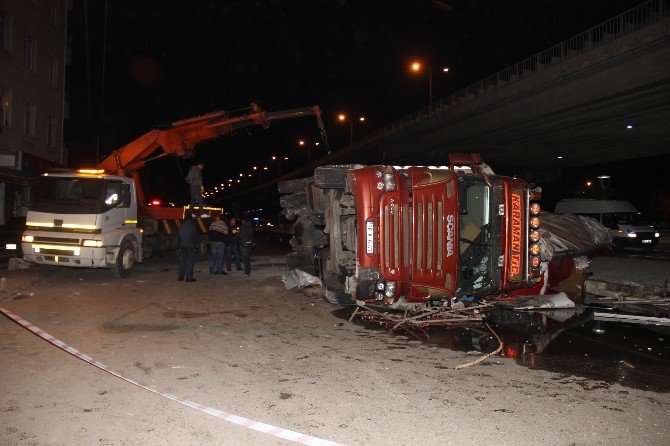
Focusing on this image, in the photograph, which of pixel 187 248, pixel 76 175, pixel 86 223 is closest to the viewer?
pixel 86 223

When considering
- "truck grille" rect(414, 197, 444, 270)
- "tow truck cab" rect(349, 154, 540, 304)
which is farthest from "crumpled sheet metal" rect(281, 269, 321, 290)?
"truck grille" rect(414, 197, 444, 270)

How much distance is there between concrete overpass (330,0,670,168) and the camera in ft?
72.8

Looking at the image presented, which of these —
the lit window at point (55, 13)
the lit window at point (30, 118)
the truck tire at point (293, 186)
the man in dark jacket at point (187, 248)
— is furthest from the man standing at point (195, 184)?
the lit window at point (55, 13)

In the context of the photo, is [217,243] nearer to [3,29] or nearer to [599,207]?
[599,207]

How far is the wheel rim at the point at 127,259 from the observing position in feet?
44.0

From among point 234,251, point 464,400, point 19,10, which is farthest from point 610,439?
point 19,10

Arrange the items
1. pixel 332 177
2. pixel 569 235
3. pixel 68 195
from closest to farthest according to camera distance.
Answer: pixel 332 177 < pixel 569 235 < pixel 68 195

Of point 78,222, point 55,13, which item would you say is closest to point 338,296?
point 78,222

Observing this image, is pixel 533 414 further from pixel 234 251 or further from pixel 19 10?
pixel 19 10

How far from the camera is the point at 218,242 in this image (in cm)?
1402

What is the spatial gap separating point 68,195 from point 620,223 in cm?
2142

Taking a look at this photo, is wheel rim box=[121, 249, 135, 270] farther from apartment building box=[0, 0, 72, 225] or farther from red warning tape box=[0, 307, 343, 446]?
apartment building box=[0, 0, 72, 225]

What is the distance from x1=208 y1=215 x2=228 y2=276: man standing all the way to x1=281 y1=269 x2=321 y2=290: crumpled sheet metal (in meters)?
2.66

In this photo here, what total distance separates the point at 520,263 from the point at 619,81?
19.4 metres
